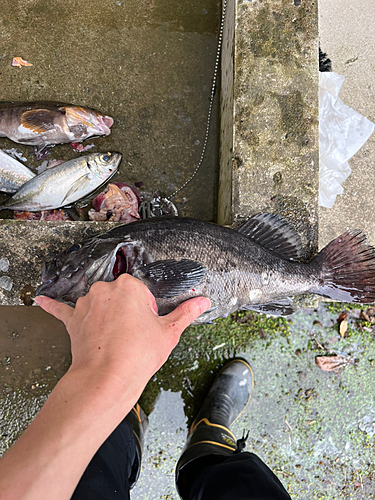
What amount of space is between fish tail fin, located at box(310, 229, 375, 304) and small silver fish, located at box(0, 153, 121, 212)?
2.36 metres

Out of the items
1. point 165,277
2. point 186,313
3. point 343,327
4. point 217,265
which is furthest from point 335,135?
point 186,313

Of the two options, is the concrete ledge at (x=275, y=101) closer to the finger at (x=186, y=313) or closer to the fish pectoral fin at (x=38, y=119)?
the finger at (x=186, y=313)

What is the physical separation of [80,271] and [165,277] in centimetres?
60

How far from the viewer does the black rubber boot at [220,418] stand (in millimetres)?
2725

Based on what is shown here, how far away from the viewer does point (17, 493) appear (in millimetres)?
1118

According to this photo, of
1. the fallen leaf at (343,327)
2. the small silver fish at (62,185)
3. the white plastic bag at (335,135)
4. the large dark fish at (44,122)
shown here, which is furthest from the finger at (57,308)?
the white plastic bag at (335,135)

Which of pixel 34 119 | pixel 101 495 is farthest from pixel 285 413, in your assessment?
pixel 34 119

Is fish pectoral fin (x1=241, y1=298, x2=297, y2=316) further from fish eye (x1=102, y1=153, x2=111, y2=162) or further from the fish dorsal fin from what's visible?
fish eye (x1=102, y1=153, x2=111, y2=162)

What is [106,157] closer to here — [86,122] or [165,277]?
[86,122]

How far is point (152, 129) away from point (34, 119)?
4.13 ft

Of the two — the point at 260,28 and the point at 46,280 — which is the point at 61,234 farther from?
the point at 260,28

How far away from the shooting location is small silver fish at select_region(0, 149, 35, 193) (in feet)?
10.2

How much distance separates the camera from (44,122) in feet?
10.2

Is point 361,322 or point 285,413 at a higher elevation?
point 361,322
